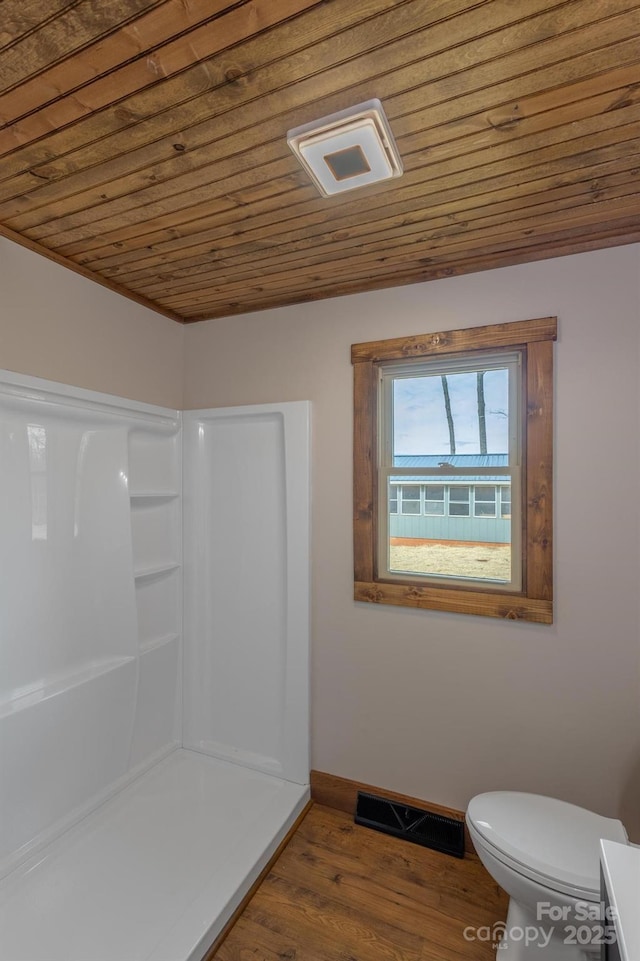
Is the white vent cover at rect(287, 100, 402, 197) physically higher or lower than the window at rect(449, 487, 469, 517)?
higher

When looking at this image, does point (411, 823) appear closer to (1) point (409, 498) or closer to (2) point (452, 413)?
(1) point (409, 498)

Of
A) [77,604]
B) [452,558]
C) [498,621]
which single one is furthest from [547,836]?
[77,604]

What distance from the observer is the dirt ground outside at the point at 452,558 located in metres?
2.04

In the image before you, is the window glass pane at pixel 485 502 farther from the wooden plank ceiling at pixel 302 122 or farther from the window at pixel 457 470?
the wooden plank ceiling at pixel 302 122

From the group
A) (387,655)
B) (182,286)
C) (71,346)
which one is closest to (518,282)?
(182,286)

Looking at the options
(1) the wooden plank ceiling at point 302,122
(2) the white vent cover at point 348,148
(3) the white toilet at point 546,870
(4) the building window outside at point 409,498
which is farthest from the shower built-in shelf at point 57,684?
(2) the white vent cover at point 348,148

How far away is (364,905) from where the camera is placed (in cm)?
173

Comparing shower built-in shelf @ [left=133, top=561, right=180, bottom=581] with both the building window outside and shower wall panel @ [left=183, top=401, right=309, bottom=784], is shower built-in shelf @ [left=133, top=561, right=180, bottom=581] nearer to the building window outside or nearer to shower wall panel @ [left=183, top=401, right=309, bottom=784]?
shower wall panel @ [left=183, top=401, right=309, bottom=784]

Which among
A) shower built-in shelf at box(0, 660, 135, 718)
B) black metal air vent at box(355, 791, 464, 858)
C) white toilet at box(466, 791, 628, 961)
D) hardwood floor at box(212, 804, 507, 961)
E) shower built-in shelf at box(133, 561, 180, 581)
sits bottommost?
hardwood floor at box(212, 804, 507, 961)

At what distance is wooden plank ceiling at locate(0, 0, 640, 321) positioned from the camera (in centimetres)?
95

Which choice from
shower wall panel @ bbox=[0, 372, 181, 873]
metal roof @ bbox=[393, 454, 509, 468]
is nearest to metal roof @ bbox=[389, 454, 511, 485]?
metal roof @ bbox=[393, 454, 509, 468]

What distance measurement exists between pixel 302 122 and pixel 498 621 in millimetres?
1907

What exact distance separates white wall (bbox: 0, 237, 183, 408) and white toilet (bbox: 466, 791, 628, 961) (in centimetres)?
238

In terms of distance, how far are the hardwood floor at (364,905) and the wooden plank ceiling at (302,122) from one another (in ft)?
8.37
